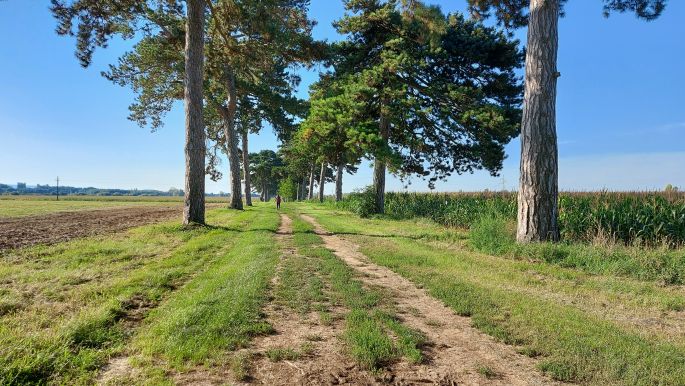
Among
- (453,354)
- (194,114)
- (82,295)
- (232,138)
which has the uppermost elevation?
(232,138)

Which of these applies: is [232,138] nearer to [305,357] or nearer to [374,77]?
[374,77]

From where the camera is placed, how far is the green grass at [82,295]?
3332 millimetres

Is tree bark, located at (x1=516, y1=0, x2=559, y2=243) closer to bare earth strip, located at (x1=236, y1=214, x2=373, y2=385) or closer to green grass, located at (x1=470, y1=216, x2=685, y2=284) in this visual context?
green grass, located at (x1=470, y1=216, x2=685, y2=284)

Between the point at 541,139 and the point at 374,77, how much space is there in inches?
441

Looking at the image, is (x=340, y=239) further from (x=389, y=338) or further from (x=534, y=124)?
(x=389, y=338)

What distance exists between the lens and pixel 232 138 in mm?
26359

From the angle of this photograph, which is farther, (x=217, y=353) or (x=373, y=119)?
(x=373, y=119)

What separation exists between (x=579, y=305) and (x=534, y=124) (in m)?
5.91

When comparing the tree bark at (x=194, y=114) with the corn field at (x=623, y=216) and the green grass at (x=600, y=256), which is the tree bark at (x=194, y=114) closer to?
the green grass at (x=600, y=256)

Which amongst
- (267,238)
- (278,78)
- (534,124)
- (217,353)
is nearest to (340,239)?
(267,238)

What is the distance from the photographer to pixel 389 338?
409 centimetres

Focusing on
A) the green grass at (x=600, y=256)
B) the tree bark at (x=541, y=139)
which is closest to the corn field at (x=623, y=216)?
the green grass at (x=600, y=256)

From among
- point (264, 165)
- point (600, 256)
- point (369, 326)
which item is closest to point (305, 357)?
point (369, 326)

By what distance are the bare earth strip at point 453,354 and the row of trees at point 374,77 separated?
5961mm
